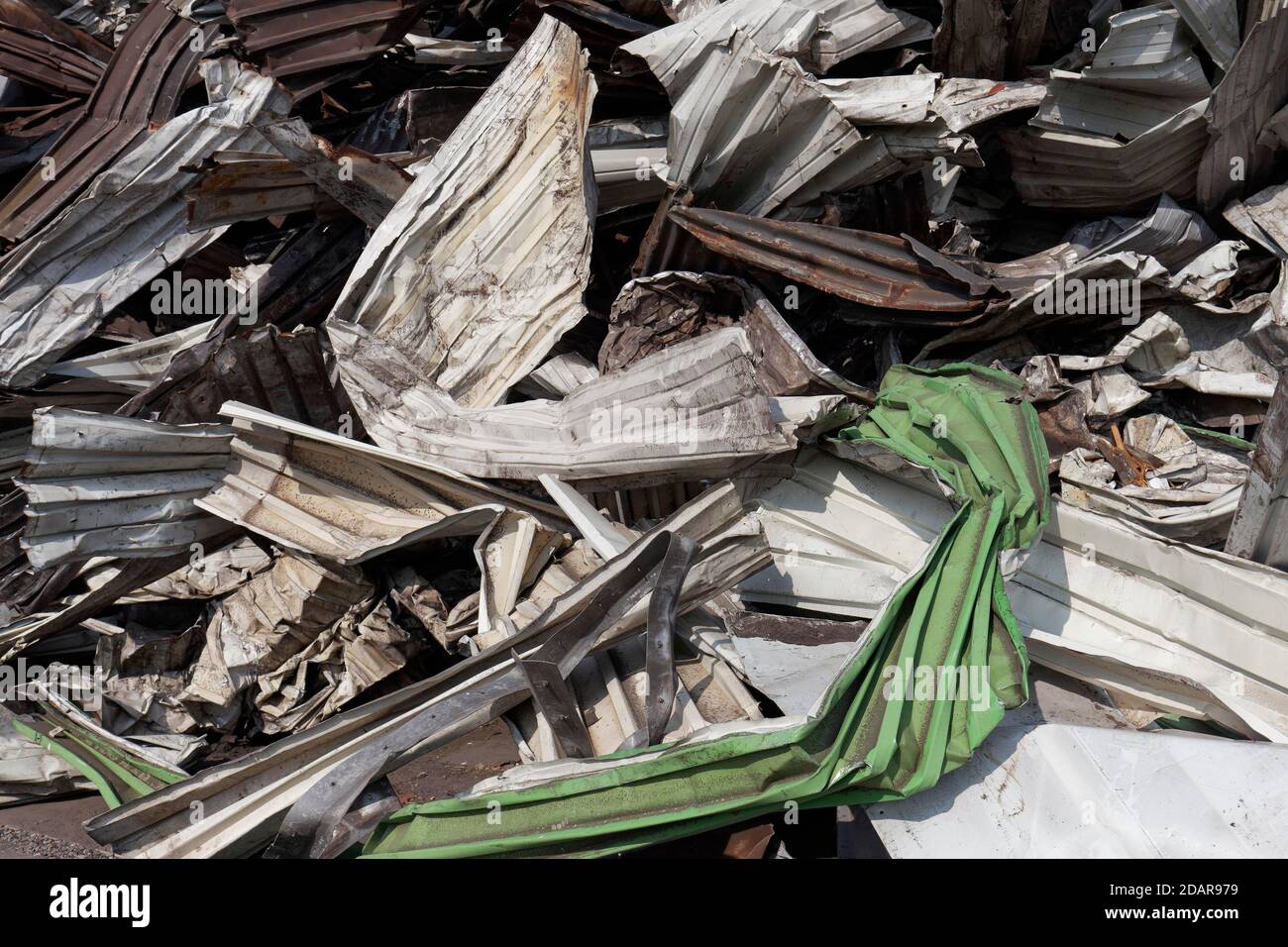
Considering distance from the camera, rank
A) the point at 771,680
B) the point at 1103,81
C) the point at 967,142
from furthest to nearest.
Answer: the point at 1103,81 → the point at 967,142 → the point at 771,680

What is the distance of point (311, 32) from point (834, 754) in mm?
3777

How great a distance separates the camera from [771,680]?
290cm

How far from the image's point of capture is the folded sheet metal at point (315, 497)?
3711 millimetres

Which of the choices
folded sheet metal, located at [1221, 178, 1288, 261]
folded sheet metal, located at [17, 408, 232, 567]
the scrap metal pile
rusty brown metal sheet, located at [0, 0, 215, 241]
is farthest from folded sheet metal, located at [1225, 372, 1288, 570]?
rusty brown metal sheet, located at [0, 0, 215, 241]

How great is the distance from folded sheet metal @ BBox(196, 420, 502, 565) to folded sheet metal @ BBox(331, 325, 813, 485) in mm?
157

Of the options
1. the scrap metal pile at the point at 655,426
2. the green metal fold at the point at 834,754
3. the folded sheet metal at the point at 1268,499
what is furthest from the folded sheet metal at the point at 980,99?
the green metal fold at the point at 834,754

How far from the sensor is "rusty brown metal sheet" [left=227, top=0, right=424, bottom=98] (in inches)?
180

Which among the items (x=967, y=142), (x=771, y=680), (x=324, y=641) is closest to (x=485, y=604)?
(x=324, y=641)

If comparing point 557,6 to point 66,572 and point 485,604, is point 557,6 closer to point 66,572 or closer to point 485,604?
point 485,604

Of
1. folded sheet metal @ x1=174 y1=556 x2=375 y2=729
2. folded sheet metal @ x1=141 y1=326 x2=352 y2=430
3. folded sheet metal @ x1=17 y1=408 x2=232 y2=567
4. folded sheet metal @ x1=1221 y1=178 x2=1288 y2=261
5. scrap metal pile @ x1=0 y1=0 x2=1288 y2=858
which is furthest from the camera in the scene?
folded sheet metal @ x1=1221 y1=178 x2=1288 y2=261

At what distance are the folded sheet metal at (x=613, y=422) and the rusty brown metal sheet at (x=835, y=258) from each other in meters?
0.47

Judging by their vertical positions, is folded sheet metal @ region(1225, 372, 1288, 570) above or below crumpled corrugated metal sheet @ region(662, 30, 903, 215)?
below

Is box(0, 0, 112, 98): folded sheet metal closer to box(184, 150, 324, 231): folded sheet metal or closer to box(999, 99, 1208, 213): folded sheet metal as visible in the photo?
box(184, 150, 324, 231): folded sheet metal

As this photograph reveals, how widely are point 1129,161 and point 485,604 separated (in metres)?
3.16
